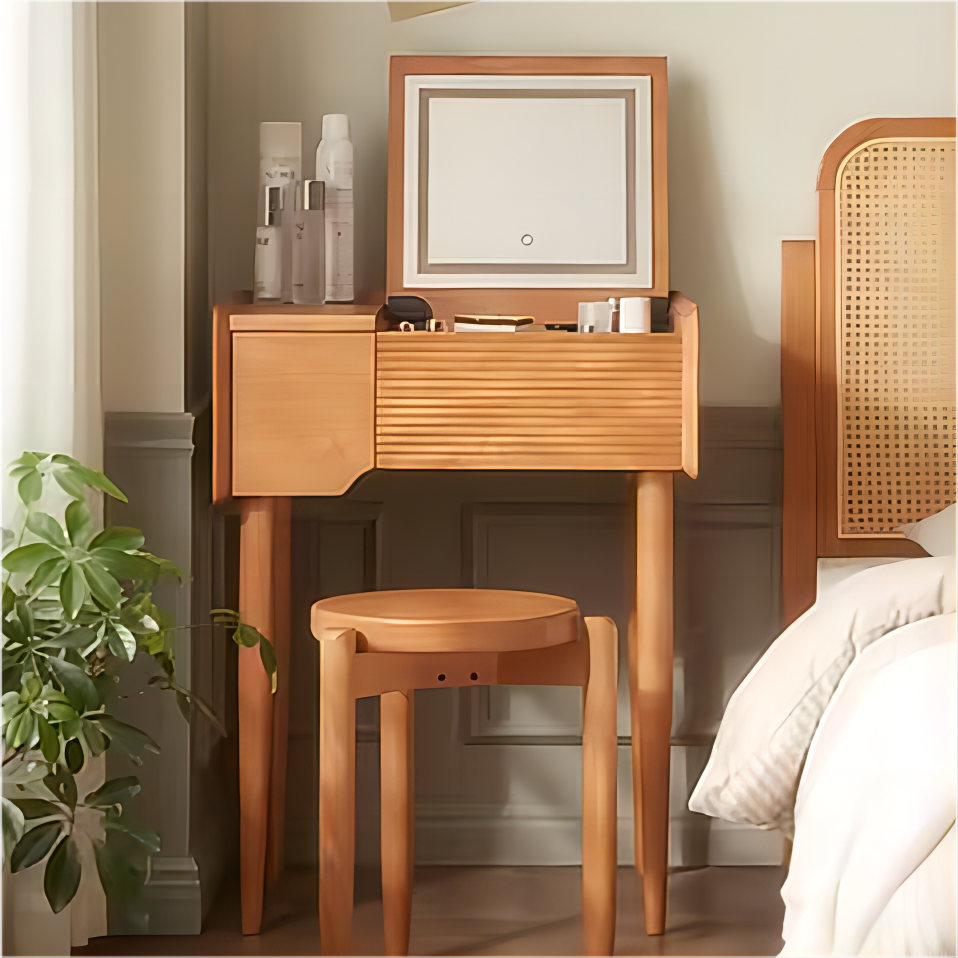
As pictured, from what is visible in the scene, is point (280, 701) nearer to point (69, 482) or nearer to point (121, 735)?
point (121, 735)

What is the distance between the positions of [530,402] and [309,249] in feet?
1.50

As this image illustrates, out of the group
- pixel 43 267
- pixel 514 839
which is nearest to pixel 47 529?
pixel 43 267

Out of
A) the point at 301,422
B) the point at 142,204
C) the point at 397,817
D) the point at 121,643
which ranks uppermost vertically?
the point at 142,204

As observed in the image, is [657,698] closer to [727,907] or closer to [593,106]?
[727,907]

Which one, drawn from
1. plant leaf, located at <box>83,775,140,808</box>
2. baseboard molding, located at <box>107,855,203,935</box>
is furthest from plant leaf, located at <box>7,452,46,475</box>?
baseboard molding, located at <box>107,855,203,935</box>

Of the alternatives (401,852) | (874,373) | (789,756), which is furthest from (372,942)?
(874,373)

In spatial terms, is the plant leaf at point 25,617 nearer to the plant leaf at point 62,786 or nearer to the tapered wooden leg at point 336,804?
the plant leaf at point 62,786

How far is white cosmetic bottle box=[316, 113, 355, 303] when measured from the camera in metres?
1.59

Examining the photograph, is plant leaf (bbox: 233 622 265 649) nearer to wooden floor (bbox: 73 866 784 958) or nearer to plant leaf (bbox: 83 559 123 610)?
plant leaf (bbox: 83 559 123 610)

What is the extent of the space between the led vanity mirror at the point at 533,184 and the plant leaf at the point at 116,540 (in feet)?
2.29

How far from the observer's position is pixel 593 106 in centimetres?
162

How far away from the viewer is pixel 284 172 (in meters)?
1.60

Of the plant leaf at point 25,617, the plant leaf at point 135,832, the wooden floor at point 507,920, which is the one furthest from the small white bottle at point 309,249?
the wooden floor at point 507,920

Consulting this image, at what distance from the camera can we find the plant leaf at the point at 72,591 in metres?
1.00
